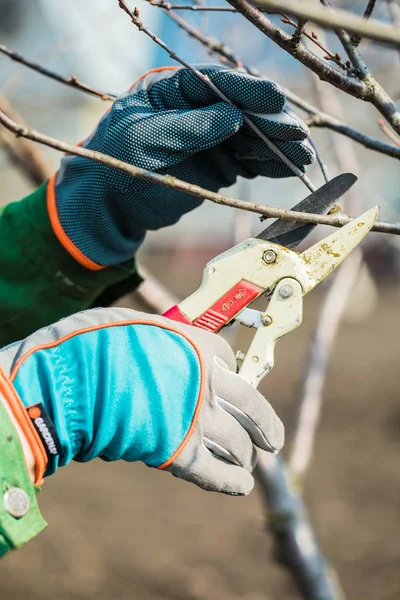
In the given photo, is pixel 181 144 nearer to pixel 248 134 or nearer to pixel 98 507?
pixel 248 134

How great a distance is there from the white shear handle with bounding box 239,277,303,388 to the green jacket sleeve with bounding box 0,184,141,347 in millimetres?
652

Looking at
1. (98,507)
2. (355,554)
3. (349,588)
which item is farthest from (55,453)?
(98,507)

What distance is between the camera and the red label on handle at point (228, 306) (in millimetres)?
1424

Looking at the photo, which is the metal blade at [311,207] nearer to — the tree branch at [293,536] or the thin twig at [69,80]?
the thin twig at [69,80]

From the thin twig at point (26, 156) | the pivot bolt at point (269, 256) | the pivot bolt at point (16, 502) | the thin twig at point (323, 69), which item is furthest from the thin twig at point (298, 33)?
the thin twig at point (26, 156)

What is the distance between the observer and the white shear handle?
4.61 ft

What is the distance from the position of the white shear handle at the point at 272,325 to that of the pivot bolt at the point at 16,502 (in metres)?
0.50

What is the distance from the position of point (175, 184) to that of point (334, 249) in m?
0.39

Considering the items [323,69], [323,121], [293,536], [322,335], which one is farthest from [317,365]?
[323,69]

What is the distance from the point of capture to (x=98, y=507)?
500 cm

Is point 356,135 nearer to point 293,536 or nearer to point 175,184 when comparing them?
point 175,184

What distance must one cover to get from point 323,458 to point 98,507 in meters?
1.95

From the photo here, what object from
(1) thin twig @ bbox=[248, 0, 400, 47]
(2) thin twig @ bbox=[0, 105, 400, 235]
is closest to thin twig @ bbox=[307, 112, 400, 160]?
(2) thin twig @ bbox=[0, 105, 400, 235]

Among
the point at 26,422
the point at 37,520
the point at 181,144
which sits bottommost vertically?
the point at 37,520
